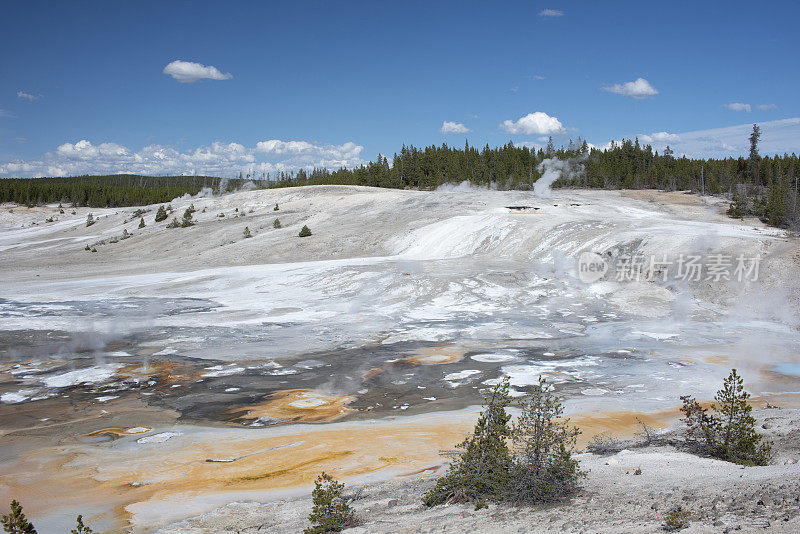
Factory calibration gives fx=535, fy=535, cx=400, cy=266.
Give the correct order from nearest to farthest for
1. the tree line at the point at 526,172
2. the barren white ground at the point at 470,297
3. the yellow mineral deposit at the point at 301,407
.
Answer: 1. the yellow mineral deposit at the point at 301,407
2. the barren white ground at the point at 470,297
3. the tree line at the point at 526,172

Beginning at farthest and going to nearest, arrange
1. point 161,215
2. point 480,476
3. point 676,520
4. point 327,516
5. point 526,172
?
point 526,172, point 161,215, point 480,476, point 327,516, point 676,520

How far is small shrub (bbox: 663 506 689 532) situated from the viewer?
13.7 ft

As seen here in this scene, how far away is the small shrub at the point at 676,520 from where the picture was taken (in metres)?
4.18

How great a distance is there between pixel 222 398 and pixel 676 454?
26.5 feet

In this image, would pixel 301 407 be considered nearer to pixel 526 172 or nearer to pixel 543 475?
pixel 543 475

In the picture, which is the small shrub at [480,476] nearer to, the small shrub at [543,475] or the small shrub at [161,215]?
the small shrub at [543,475]

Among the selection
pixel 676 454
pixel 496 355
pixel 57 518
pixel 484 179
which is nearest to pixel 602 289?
pixel 496 355

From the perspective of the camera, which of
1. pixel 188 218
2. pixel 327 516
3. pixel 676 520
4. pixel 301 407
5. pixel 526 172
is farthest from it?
pixel 526 172

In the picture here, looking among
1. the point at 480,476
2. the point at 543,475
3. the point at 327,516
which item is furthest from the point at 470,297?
the point at 327,516

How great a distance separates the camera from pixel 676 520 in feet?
13.8

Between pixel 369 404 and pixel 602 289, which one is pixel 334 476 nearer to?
pixel 369 404

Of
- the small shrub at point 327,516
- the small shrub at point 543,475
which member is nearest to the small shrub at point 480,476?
the small shrub at point 543,475

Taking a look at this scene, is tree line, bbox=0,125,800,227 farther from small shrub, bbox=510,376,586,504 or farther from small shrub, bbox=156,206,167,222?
small shrub, bbox=510,376,586,504

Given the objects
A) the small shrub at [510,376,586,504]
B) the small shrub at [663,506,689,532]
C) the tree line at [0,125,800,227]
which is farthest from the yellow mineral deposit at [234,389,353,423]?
the tree line at [0,125,800,227]
